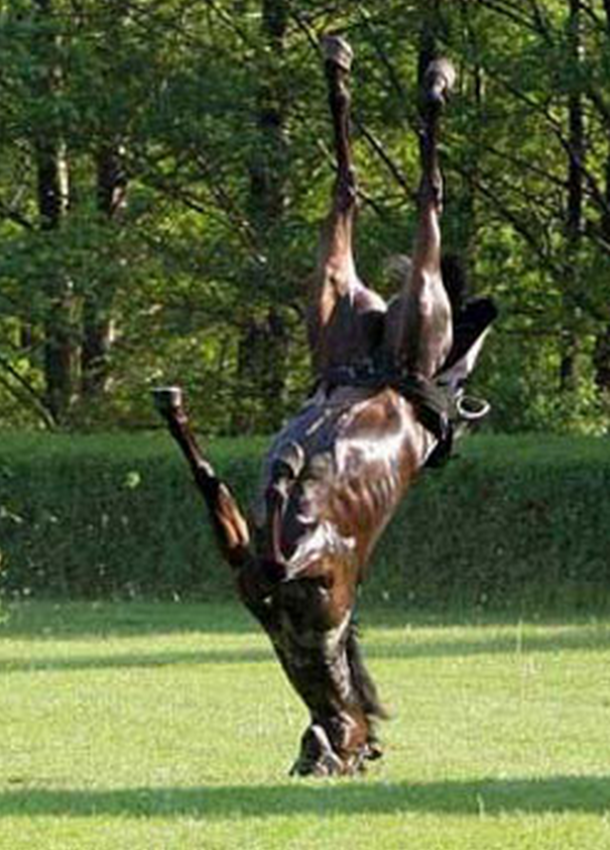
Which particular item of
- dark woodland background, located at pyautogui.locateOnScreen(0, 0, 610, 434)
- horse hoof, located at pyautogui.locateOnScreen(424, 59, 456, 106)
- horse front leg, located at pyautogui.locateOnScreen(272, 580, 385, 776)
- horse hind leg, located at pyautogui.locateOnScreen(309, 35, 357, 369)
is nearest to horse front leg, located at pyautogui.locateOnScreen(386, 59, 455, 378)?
horse hoof, located at pyautogui.locateOnScreen(424, 59, 456, 106)

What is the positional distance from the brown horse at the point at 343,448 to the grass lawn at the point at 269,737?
446 millimetres

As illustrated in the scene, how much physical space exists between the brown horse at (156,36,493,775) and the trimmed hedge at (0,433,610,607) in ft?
61.0

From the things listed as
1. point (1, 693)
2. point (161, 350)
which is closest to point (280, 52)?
point (161, 350)

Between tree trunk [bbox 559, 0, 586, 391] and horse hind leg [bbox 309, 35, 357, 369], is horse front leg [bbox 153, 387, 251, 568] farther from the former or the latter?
tree trunk [bbox 559, 0, 586, 391]

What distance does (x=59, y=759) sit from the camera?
1403 centimetres

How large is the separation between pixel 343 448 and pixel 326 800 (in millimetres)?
1503

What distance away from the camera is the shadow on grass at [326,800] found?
33.2ft

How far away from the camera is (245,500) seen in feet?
105

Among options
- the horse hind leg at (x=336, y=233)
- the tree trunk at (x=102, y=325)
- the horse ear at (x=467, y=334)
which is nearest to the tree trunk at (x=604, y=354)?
the tree trunk at (x=102, y=325)

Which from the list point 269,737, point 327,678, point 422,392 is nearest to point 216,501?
point 327,678

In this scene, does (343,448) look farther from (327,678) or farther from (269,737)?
(269,737)

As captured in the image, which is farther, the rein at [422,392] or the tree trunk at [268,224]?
the tree trunk at [268,224]

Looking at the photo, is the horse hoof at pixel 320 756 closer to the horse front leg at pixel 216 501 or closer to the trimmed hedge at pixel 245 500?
the horse front leg at pixel 216 501

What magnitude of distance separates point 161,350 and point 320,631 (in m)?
30.5
